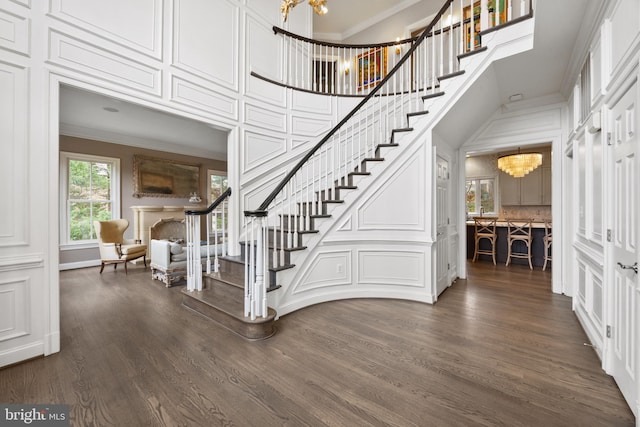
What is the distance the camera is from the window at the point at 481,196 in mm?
7531

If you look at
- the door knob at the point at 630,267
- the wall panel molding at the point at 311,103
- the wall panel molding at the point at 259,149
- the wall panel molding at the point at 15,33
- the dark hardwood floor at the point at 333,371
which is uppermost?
the wall panel molding at the point at 311,103

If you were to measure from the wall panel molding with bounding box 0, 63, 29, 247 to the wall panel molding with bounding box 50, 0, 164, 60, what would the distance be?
79 centimetres

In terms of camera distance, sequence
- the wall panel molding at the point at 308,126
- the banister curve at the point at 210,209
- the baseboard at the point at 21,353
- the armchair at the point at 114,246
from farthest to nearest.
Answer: the armchair at the point at 114,246, the wall panel molding at the point at 308,126, the banister curve at the point at 210,209, the baseboard at the point at 21,353

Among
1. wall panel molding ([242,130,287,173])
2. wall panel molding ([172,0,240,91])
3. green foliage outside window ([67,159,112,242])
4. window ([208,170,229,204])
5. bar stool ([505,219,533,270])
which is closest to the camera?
wall panel molding ([172,0,240,91])

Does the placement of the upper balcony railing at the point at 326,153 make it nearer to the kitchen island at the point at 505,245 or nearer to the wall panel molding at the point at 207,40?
the wall panel molding at the point at 207,40

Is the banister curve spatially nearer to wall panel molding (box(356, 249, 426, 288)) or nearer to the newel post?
the newel post

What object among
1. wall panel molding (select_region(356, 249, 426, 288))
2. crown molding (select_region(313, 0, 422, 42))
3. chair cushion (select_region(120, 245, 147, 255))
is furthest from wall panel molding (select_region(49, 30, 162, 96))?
crown molding (select_region(313, 0, 422, 42))

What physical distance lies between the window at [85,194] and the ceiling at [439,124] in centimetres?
58

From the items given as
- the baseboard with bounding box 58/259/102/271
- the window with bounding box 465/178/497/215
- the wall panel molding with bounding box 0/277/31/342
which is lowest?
the baseboard with bounding box 58/259/102/271

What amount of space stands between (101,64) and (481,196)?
8.65m

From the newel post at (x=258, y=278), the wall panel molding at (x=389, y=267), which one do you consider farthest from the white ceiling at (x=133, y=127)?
the wall panel molding at (x=389, y=267)

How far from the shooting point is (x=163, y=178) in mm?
6777

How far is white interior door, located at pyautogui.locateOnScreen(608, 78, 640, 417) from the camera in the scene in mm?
1534

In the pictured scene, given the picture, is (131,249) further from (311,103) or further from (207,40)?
(311,103)
